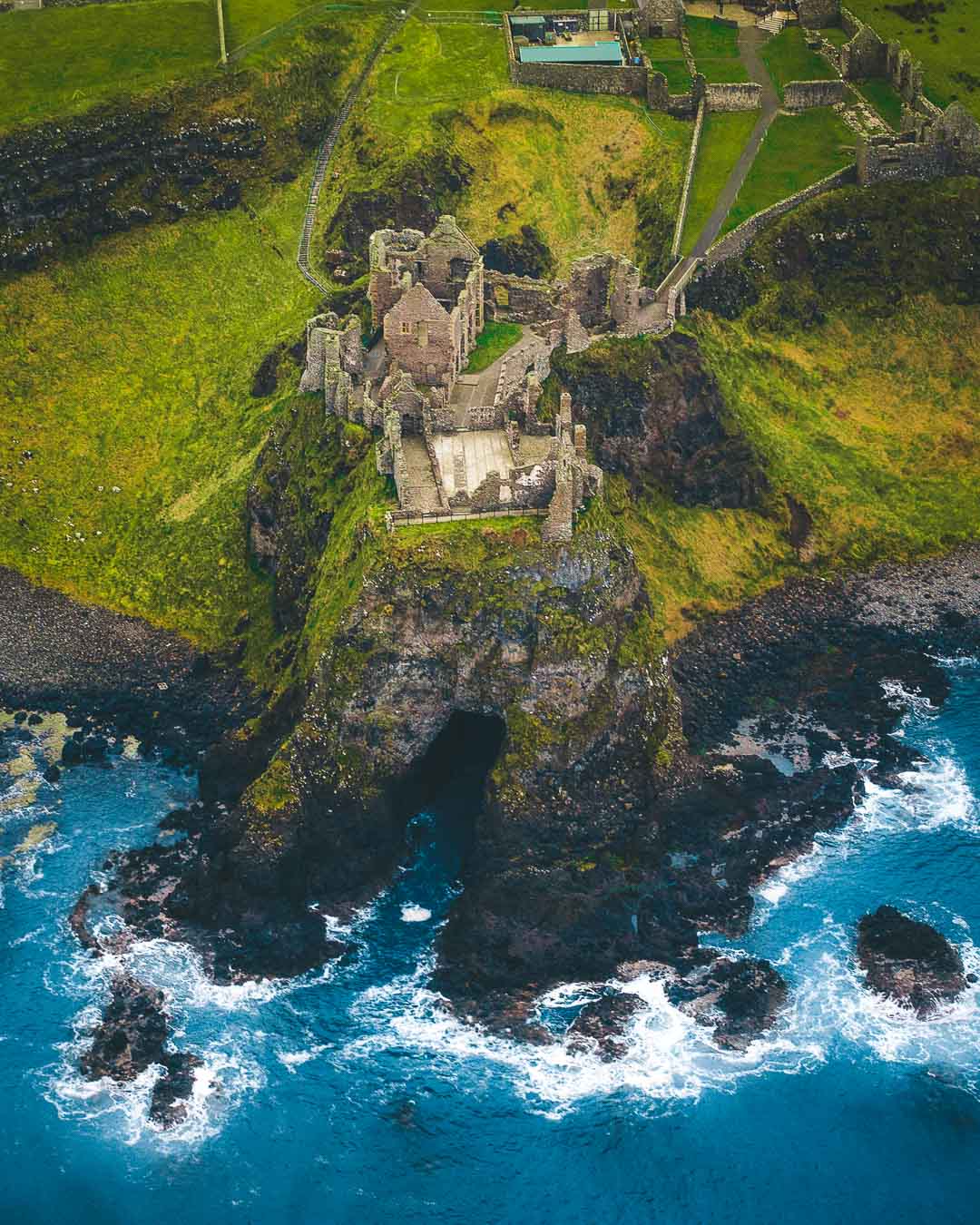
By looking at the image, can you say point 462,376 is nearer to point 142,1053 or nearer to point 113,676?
point 113,676

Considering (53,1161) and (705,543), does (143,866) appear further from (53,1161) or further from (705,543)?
(705,543)

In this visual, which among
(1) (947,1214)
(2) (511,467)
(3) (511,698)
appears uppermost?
(2) (511,467)

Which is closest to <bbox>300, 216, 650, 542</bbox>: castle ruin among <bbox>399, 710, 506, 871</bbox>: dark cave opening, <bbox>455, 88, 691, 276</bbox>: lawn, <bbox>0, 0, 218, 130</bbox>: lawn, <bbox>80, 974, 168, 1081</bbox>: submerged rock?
<bbox>399, 710, 506, 871</bbox>: dark cave opening

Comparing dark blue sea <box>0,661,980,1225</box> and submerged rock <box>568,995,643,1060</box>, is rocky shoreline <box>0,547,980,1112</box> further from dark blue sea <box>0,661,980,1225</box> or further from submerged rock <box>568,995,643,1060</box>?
dark blue sea <box>0,661,980,1225</box>

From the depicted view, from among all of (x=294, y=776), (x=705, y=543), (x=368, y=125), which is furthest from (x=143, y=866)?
(x=368, y=125)

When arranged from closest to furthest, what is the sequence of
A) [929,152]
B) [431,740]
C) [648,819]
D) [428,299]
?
[648,819] < [431,740] < [428,299] < [929,152]

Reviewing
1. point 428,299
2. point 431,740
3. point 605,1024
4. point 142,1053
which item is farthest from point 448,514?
point 142,1053

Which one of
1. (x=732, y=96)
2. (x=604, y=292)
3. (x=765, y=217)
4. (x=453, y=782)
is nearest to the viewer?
(x=453, y=782)
